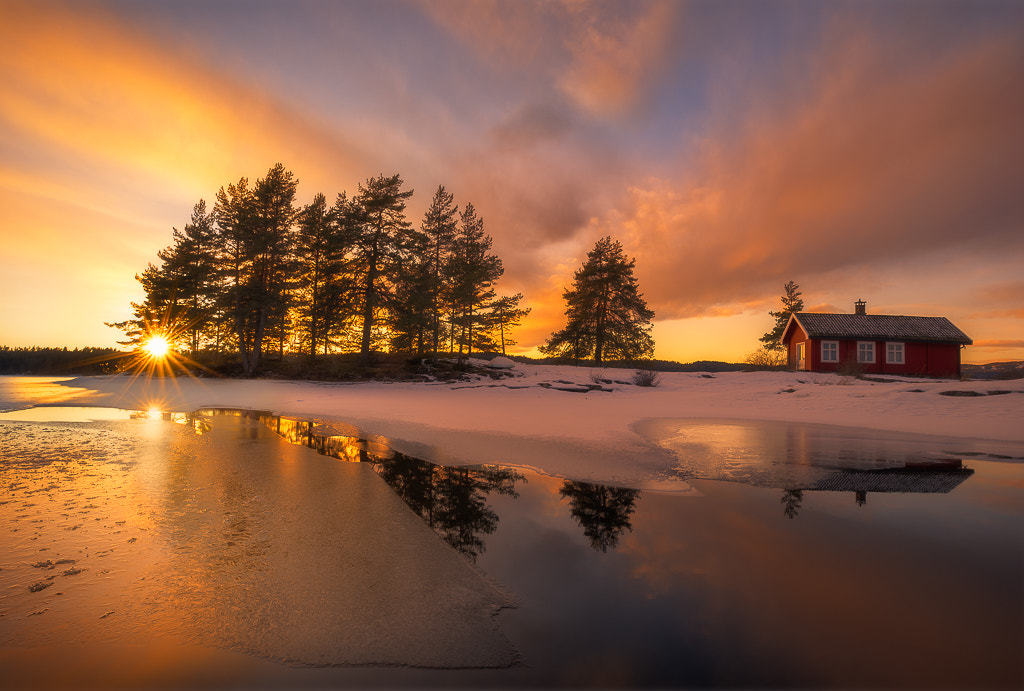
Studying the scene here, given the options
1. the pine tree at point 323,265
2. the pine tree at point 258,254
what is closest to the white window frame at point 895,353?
the pine tree at point 323,265

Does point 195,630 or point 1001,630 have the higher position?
Answer: point 1001,630

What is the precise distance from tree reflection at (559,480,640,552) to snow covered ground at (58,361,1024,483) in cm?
52

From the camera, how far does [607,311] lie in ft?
124

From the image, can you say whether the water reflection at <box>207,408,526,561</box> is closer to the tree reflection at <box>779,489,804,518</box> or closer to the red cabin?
the tree reflection at <box>779,489,804,518</box>

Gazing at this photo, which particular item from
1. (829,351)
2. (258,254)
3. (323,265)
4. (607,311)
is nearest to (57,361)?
(258,254)

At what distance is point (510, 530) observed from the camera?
4.37 meters

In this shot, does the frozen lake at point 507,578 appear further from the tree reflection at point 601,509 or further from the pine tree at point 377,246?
the pine tree at point 377,246

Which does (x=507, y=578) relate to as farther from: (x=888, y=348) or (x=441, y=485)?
(x=888, y=348)

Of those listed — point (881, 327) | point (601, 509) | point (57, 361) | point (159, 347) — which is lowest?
point (601, 509)

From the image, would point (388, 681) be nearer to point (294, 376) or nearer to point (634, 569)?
point (634, 569)

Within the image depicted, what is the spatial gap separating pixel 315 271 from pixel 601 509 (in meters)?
32.1

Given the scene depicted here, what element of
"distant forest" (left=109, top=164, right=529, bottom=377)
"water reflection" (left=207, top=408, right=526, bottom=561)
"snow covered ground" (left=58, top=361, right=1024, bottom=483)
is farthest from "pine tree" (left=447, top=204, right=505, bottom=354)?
"water reflection" (left=207, top=408, right=526, bottom=561)

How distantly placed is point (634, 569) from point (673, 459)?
4441mm

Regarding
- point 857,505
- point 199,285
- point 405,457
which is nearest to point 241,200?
point 199,285
